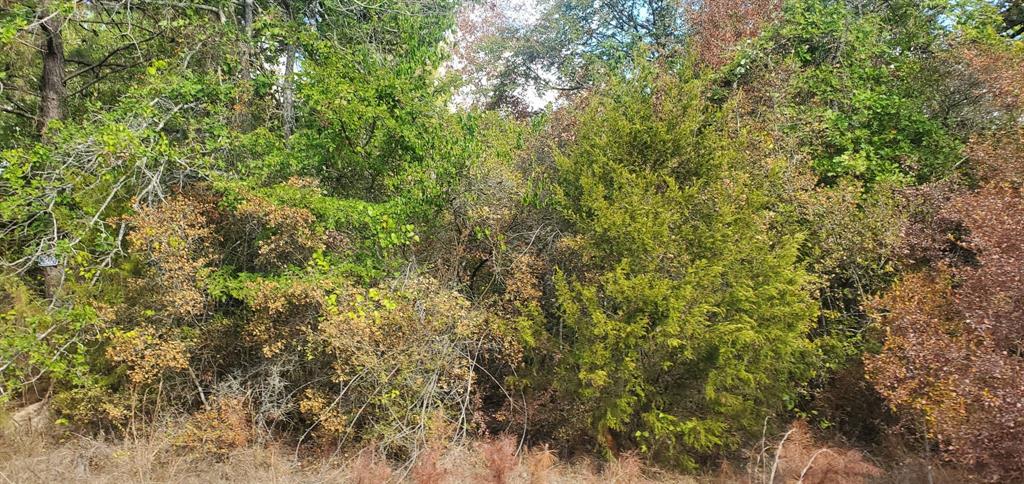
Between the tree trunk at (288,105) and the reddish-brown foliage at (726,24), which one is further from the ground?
the reddish-brown foliage at (726,24)

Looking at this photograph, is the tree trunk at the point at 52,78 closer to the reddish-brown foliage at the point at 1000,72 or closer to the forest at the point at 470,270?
the forest at the point at 470,270

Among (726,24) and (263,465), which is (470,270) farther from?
(726,24)

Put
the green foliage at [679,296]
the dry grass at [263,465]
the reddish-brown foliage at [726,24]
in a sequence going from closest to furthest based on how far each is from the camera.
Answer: the dry grass at [263,465] < the green foliage at [679,296] < the reddish-brown foliage at [726,24]

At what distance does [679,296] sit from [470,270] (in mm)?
3135

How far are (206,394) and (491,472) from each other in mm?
4094

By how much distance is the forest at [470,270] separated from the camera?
607 centimetres

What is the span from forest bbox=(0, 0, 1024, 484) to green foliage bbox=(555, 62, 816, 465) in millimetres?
36

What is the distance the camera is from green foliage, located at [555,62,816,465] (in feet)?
19.9

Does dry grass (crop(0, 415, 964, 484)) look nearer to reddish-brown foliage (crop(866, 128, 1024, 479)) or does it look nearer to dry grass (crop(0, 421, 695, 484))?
dry grass (crop(0, 421, 695, 484))

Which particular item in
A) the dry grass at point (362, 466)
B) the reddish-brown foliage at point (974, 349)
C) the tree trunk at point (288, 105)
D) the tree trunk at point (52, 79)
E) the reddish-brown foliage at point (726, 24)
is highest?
the reddish-brown foliage at point (726, 24)

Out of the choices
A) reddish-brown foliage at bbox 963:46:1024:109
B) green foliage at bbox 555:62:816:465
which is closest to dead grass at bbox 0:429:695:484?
green foliage at bbox 555:62:816:465

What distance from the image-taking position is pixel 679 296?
600cm

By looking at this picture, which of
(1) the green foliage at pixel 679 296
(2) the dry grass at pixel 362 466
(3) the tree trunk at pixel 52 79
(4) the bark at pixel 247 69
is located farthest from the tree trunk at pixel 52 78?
(1) the green foliage at pixel 679 296

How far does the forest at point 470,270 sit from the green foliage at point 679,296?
0.12 feet
